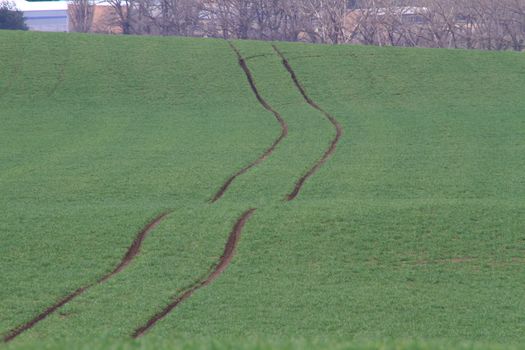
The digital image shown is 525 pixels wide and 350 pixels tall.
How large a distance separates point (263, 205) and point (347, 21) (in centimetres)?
6123

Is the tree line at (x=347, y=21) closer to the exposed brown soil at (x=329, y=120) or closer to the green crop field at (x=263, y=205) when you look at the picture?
the exposed brown soil at (x=329, y=120)

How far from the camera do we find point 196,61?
38.6 meters

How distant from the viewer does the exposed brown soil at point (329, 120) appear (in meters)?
20.0

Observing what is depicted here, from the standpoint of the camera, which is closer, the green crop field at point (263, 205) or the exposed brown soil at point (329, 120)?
the green crop field at point (263, 205)

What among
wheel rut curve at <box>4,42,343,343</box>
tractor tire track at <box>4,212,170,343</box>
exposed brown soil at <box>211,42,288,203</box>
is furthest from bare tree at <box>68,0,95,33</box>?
tractor tire track at <box>4,212,170,343</box>

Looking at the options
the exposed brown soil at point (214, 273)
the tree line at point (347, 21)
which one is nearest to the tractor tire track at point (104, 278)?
the exposed brown soil at point (214, 273)

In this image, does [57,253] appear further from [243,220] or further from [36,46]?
[36,46]

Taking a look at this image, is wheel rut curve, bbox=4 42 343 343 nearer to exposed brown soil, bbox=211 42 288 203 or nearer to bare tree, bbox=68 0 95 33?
exposed brown soil, bbox=211 42 288 203

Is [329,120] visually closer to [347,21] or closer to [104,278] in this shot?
[104,278]

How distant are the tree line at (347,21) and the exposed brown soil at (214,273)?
54.9 meters

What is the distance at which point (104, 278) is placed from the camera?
13789 mm

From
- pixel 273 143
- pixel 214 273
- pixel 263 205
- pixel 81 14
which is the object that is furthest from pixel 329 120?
pixel 81 14

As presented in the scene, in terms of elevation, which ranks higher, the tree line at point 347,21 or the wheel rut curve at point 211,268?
the tree line at point 347,21

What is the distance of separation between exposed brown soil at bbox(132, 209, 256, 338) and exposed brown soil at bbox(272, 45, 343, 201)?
2.69 metres
